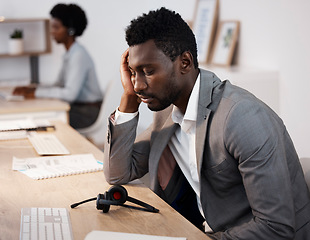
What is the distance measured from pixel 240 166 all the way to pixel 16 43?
12.2 feet

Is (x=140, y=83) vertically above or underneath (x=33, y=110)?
above

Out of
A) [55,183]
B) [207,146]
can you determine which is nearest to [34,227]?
[55,183]

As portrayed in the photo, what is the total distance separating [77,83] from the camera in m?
3.95

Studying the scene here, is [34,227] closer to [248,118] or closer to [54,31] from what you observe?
[248,118]

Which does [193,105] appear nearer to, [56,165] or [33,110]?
[56,165]

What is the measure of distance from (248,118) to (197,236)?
1.27 feet

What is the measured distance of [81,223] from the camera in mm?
1375

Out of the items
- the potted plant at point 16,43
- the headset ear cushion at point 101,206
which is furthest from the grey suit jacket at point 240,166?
the potted plant at point 16,43

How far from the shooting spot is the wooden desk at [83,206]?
1.34 metres

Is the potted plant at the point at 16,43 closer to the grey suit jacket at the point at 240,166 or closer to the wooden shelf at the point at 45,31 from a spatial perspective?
the wooden shelf at the point at 45,31

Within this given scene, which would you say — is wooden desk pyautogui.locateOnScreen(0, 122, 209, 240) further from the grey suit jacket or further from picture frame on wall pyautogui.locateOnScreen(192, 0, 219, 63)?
picture frame on wall pyautogui.locateOnScreen(192, 0, 219, 63)

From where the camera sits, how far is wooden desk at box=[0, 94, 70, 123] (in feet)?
10.8

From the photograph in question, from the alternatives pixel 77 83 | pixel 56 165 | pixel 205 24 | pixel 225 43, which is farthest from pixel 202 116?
pixel 77 83

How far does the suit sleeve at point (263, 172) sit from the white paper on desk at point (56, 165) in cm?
66
